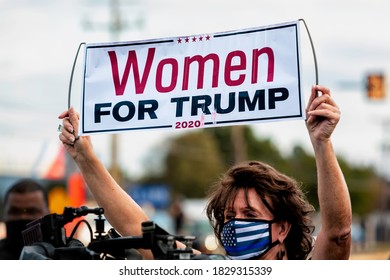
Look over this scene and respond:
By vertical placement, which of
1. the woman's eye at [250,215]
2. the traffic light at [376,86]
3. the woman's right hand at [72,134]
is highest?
the traffic light at [376,86]

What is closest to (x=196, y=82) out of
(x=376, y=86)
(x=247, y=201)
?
(x=247, y=201)

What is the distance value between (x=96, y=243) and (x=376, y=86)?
1936 cm

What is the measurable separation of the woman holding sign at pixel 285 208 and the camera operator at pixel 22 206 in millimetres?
1683

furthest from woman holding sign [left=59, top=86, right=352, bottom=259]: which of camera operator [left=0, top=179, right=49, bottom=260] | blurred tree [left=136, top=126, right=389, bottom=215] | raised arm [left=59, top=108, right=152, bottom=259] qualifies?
blurred tree [left=136, top=126, right=389, bottom=215]

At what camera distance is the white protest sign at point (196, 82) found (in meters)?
3.26

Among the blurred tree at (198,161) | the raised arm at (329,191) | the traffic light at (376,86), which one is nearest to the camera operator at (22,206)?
the raised arm at (329,191)

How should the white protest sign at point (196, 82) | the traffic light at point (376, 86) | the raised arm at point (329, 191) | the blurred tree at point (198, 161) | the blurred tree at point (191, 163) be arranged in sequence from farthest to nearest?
the blurred tree at point (191, 163), the blurred tree at point (198, 161), the traffic light at point (376, 86), the white protest sign at point (196, 82), the raised arm at point (329, 191)

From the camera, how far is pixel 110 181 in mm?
3537

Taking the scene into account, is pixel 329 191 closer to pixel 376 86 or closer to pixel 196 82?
pixel 196 82

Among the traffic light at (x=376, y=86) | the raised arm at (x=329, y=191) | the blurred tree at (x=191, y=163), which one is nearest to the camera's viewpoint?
the raised arm at (x=329, y=191)

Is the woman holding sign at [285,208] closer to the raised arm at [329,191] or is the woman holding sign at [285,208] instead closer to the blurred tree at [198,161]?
the raised arm at [329,191]

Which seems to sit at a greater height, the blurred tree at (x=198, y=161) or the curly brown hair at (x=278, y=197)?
the blurred tree at (x=198, y=161)

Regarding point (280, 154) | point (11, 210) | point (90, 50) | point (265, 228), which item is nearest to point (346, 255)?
point (265, 228)

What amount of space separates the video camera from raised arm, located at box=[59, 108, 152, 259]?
26cm
